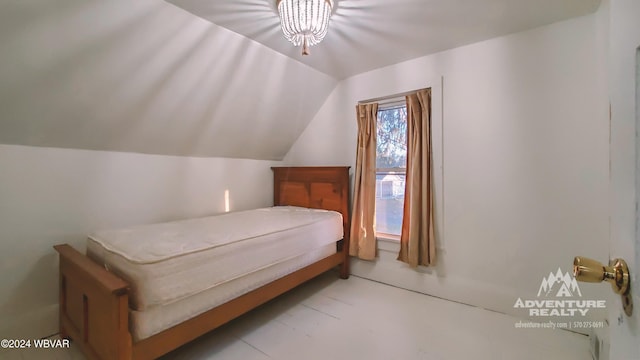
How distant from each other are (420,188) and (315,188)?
116 cm

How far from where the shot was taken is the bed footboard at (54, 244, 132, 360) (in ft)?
3.97

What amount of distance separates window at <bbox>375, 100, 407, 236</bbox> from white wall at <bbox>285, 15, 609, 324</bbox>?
31cm

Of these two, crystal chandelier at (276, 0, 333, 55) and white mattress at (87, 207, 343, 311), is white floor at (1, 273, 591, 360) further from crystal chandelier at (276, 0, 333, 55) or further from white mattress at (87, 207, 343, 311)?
crystal chandelier at (276, 0, 333, 55)

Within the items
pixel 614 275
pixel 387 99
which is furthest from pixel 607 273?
pixel 387 99

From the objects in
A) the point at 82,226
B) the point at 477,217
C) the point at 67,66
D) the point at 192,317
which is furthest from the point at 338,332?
the point at 67,66

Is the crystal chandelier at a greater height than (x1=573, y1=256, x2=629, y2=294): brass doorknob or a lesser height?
greater

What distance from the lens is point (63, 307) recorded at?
5.90 ft

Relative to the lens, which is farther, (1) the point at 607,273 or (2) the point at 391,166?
(2) the point at 391,166

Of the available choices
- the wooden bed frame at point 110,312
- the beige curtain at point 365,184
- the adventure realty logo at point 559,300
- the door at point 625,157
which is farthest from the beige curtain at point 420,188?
the door at point 625,157

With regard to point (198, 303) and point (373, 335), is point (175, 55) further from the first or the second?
point (373, 335)

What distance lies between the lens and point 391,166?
2.81 m

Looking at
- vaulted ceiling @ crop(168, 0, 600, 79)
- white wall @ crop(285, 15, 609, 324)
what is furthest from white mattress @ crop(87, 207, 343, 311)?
vaulted ceiling @ crop(168, 0, 600, 79)

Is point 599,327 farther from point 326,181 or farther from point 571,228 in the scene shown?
point 326,181

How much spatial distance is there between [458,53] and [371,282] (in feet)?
7.57
